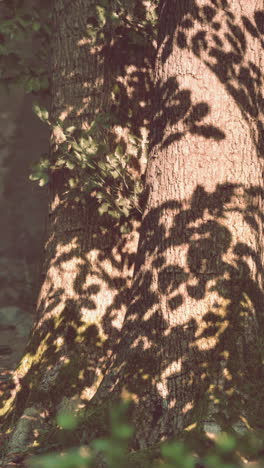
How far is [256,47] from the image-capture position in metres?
5.04

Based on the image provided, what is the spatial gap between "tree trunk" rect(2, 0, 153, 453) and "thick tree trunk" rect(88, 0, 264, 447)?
32.8 inches

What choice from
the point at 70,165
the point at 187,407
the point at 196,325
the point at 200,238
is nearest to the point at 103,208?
the point at 70,165

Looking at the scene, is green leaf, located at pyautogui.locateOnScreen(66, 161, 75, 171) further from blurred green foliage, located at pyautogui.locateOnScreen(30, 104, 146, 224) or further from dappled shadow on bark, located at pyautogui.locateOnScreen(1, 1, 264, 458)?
dappled shadow on bark, located at pyautogui.locateOnScreen(1, 1, 264, 458)

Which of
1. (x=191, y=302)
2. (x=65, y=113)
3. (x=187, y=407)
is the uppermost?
(x=65, y=113)

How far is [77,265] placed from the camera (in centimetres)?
569

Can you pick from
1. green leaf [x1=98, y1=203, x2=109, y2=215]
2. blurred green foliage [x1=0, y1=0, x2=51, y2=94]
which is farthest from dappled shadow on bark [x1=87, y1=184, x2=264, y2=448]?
blurred green foliage [x1=0, y1=0, x2=51, y2=94]

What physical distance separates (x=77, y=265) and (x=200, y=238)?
5.11 feet

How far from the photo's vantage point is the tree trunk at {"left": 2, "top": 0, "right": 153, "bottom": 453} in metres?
5.43

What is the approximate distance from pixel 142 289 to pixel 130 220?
1252mm

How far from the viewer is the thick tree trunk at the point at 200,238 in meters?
4.20

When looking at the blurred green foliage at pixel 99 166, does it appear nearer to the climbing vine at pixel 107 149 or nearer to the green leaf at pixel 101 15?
the climbing vine at pixel 107 149

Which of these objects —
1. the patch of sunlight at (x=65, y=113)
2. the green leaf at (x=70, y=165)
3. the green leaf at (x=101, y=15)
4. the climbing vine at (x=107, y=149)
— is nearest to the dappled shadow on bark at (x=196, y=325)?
the climbing vine at (x=107, y=149)

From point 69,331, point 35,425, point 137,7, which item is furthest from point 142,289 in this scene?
point 137,7

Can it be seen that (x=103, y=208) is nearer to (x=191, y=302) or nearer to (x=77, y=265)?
(x=77, y=265)
